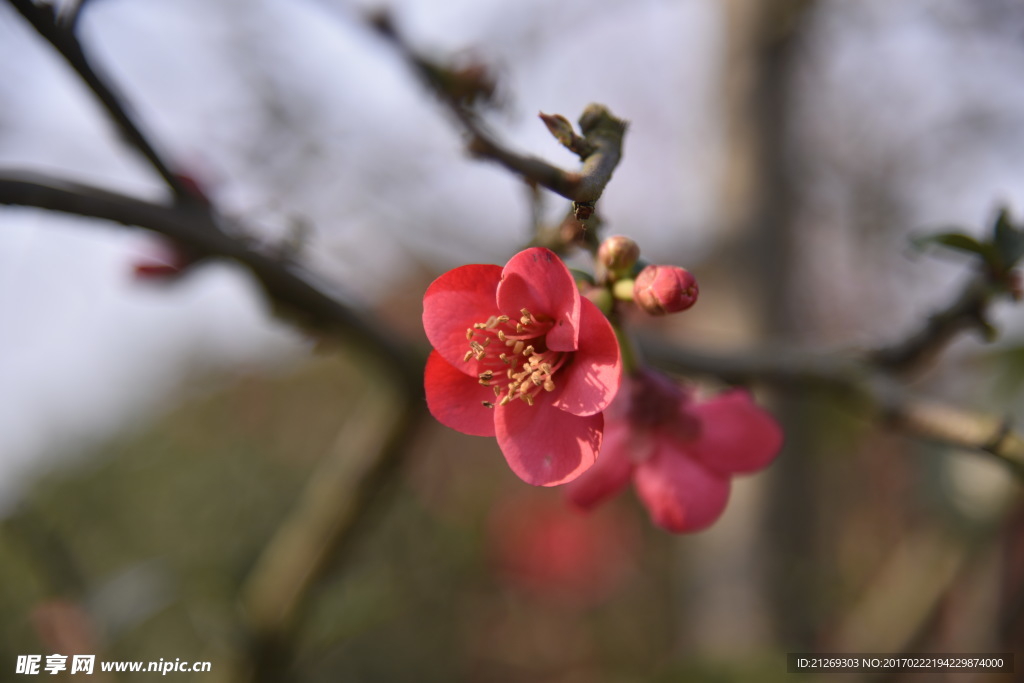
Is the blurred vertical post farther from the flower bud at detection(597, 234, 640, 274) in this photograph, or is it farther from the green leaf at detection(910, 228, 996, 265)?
the flower bud at detection(597, 234, 640, 274)

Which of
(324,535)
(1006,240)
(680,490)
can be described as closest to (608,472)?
(680,490)

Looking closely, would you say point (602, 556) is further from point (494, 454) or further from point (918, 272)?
point (918, 272)

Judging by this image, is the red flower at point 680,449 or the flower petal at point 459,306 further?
the red flower at point 680,449

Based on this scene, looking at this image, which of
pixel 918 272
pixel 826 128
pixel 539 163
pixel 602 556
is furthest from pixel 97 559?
pixel 918 272

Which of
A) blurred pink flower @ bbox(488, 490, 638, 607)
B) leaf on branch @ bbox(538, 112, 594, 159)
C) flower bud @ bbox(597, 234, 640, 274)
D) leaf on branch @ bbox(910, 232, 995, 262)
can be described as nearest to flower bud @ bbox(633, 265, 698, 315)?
flower bud @ bbox(597, 234, 640, 274)

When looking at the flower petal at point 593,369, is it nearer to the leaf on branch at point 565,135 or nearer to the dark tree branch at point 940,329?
the leaf on branch at point 565,135

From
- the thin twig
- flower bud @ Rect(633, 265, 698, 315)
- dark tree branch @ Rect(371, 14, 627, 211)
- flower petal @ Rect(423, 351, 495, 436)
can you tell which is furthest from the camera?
the thin twig

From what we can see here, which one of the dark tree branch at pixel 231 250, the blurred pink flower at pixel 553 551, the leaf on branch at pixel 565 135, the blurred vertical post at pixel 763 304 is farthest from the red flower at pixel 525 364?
the blurred pink flower at pixel 553 551
